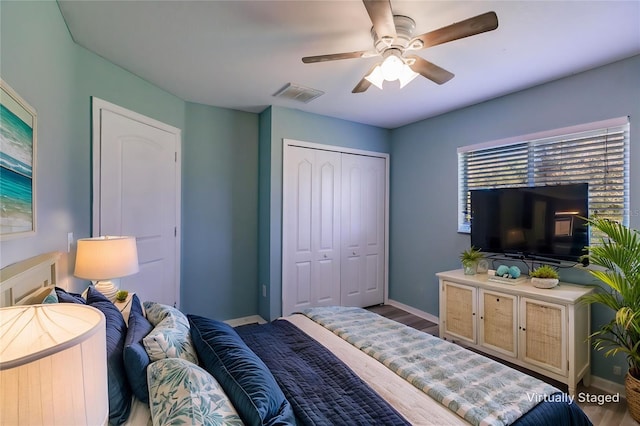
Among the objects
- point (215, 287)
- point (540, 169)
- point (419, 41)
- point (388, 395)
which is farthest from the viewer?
point (215, 287)

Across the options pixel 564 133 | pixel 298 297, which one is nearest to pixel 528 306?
pixel 564 133

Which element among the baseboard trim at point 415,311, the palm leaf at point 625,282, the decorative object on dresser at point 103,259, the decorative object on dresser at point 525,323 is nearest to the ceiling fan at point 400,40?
the palm leaf at point 625,282

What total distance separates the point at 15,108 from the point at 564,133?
145 inches

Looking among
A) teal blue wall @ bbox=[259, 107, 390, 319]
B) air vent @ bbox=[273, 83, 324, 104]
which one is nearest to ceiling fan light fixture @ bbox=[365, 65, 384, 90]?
air vent @ bbox=[273, 83, 324, 104]

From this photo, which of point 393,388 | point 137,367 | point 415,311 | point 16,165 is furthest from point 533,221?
point 16,165

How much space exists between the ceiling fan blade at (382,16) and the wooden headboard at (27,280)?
5.91 feet

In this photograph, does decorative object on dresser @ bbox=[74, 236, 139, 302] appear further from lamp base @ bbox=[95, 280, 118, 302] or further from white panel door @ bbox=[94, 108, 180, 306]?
white panel door @ bbox=[94, 108, 180, 306]

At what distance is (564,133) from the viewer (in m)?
2.63

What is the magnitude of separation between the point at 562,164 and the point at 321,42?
7.82 feet

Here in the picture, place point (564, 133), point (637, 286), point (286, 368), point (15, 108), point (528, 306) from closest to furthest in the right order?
1. point (15, 108)
2. point (286, 368)
3. point (637, 286)
4. point (528, 306)
5. point (564, 133)

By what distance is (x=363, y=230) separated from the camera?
4156mm

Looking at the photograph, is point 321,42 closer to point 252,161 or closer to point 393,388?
point 252,161

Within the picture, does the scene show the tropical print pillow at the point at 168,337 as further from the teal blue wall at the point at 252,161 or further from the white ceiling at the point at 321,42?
the white ceiling at the point at 321,42

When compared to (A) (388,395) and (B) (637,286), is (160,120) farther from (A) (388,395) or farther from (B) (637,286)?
(B) (637,286)
